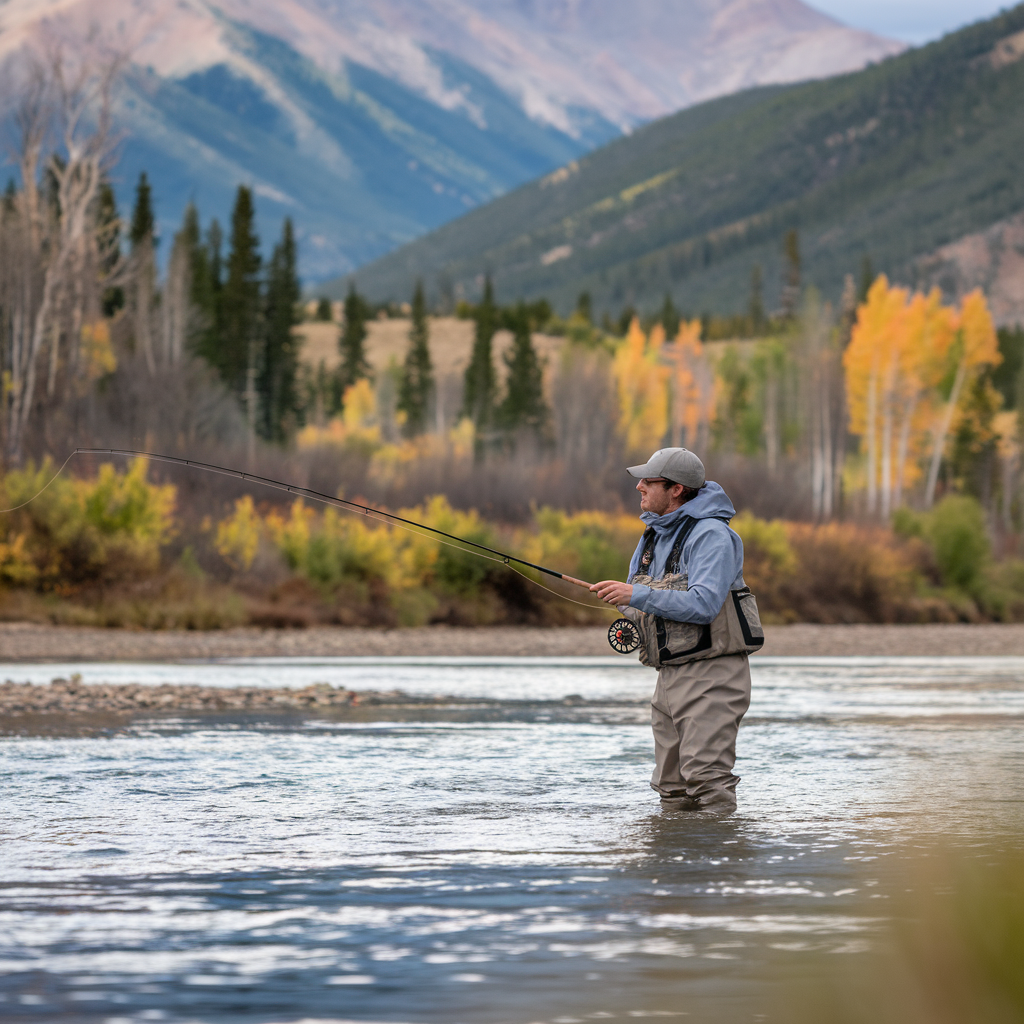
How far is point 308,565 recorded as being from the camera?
3753 centimetres

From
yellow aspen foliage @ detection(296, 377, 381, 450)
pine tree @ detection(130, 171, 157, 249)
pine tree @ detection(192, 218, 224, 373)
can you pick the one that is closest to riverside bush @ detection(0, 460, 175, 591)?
pine tree @ detection(130, 171, 157, 249)

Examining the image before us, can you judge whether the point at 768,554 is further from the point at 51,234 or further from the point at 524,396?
the point at 524,396

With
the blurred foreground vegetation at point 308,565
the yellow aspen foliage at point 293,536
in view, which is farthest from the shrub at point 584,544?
the yellow aspen foliage at point 293,536

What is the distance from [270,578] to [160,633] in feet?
13.2

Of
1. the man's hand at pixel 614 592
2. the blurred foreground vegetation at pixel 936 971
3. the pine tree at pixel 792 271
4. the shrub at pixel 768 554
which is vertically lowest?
the blurred foreground vegetation at pixel 936 971

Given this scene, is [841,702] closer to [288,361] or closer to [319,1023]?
[319,1023]

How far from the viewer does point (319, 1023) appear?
4.97 metres

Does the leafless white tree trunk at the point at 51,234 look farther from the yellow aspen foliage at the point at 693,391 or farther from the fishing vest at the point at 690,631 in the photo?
the yellow aspen foliage at the point at 693,391

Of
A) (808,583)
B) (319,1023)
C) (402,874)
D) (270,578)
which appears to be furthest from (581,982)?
(808,583)

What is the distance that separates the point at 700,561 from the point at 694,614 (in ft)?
0.84

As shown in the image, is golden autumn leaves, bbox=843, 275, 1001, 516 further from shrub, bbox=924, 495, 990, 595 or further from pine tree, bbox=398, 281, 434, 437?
pine tree, bbox=398, 281, 434, 437

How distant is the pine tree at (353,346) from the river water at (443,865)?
312ft

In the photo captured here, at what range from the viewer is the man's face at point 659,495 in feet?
27.6

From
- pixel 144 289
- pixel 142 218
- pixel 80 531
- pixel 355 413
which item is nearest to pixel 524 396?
pixel 355 413
